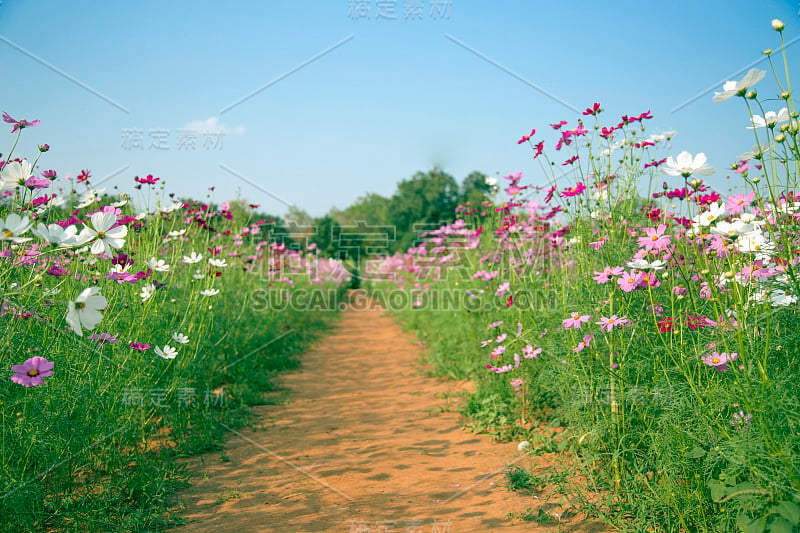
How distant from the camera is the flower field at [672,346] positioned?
1666 millimetres

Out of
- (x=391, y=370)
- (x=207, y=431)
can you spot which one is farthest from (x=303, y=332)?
(x=207, y=431)

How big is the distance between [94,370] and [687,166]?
292 centimetres

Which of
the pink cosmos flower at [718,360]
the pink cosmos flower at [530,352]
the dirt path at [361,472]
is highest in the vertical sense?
the pink cosmos flower at [718,360]

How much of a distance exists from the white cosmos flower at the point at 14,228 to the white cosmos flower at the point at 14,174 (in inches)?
19.7

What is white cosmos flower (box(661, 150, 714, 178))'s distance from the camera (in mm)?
1888

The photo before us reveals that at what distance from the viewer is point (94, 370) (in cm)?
254

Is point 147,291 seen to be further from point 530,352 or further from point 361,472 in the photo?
point 530,352

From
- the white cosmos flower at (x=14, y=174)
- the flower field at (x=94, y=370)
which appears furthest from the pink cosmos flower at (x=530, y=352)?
the white cosmos flower at (x=14, y=174)

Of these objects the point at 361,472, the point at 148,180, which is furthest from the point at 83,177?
the point at 361,472

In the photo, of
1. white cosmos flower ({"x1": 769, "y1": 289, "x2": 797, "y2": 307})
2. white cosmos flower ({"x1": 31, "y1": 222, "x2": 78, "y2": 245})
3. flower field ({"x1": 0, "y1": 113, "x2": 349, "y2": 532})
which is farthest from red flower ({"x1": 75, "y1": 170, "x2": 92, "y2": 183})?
white cosmos flower ({"x1": 769, "y1": 289, "x2": 797, "y2": 307})

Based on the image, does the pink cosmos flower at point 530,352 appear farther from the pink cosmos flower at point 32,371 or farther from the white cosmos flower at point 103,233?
the pink cosmos flower at point 32,371

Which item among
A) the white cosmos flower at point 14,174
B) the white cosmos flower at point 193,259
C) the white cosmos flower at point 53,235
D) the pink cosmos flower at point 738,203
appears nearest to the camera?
the white cosmos flower at point 53,235

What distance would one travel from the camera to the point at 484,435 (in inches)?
138

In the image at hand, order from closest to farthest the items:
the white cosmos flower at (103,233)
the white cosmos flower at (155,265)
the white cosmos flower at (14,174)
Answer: the white cosmos flower at (103,233)
the white cosmos flower at (14,174)
the white cosmos flower at (155,265)
